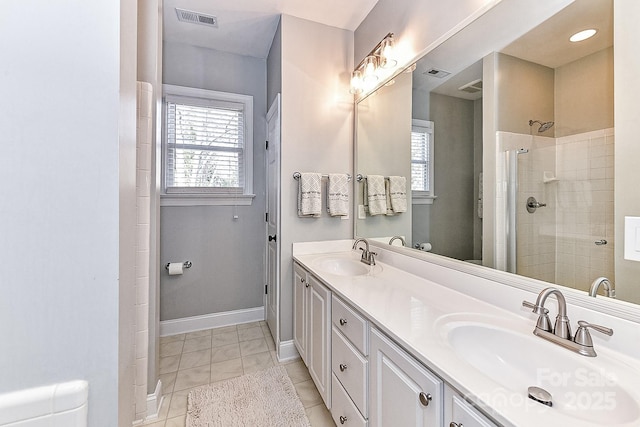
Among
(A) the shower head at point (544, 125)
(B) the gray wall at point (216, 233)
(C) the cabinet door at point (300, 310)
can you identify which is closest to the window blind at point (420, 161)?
(A) the shower head at point (544, 125)

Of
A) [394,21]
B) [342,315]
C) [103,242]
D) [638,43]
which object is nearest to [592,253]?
[638,43]

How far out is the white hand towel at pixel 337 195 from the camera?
2141mm

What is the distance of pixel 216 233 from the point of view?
8.80ft

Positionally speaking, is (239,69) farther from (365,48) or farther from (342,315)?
(342,315)

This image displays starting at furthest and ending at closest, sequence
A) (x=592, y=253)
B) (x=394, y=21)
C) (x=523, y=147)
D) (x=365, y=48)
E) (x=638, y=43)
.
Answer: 1. (x=365, y=48)
2. (x=394, y=21)
3. (x=523, y=147)
4. (x=592, y=253)
5. (x=638, y=43)

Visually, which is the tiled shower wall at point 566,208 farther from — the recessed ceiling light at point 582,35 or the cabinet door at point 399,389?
the cabinet door at point 399,389

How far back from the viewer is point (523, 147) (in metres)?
1.08

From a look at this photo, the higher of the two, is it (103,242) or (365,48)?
(365,48)

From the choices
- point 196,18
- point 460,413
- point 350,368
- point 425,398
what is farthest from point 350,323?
point 196,18

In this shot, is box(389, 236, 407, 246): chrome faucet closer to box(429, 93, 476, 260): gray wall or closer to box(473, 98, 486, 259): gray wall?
box(429, 93, 476, 260): gray wall

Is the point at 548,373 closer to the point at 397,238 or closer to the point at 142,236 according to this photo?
the point at 397,238

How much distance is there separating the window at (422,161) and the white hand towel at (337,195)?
1.96ft

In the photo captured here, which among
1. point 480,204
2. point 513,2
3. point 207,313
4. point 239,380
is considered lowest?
point 239,380

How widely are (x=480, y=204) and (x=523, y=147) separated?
0.99ft
